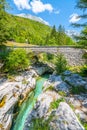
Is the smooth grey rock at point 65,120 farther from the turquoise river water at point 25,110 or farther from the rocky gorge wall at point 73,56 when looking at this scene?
the rocky gorge wall at point 73,56

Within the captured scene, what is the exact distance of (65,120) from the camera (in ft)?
57.0

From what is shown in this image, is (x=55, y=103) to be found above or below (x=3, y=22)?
below

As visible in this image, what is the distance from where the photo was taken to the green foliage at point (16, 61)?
135 ft

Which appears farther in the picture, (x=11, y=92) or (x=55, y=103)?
(x=11, y=92)

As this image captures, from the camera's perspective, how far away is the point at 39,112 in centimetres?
1983

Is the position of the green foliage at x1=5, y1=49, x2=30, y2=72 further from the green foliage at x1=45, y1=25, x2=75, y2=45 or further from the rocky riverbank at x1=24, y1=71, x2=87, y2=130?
the green foliage at x1=45, y1=25, x2=75, y2=45

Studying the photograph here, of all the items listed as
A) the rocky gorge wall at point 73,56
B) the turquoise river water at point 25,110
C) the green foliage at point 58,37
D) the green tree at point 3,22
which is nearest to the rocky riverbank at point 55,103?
the turquoise river water at point 25,110

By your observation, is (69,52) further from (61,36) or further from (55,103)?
(61,36)

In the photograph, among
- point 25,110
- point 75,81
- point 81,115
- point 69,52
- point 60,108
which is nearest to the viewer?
point 81,115

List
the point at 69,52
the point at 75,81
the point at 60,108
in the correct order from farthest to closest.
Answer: the point at 69,52
the point at 75,81
the point at 60,108

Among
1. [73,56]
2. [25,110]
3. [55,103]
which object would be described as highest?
[55,103]

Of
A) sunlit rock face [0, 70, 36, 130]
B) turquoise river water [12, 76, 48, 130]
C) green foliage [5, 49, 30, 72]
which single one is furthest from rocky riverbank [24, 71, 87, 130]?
green foliage [5, 49, 30, 72]

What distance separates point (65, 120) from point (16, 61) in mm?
25544

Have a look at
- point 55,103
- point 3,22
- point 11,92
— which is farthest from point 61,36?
point 55,103
